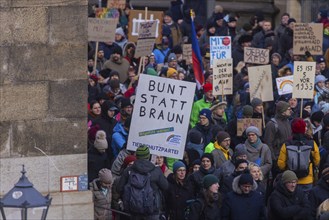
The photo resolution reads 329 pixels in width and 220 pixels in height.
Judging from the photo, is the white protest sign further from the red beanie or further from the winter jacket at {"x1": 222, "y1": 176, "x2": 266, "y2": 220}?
the winter jacket at {"x1": 222, "y1": 176, "x2": 266, "y2": 220}

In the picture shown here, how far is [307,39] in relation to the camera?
1062 inches

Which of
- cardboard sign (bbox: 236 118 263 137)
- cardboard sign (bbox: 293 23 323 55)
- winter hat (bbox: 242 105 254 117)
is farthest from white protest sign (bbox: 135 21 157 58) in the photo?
cardboard sign (bbox: 236 118 263 137)

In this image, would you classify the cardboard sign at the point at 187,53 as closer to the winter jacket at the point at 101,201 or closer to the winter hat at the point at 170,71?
the winter hat at the point at 170,71

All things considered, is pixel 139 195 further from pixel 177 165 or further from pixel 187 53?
pixel 187 53

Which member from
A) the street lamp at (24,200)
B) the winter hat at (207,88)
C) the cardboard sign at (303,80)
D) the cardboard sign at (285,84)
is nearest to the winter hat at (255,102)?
the cardboard sign at (303,80)

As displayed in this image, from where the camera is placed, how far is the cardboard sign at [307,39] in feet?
88.3

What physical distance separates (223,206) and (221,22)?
11.5 m

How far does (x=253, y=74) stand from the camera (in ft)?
79.6

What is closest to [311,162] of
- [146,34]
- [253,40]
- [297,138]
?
[297,138]

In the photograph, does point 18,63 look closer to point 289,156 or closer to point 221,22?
point 289,156

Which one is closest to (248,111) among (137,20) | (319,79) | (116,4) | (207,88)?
(207,88)

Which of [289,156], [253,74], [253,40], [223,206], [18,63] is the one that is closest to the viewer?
[18,63]

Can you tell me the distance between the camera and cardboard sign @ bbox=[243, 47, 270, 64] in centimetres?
2636

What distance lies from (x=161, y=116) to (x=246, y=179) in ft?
6.25
